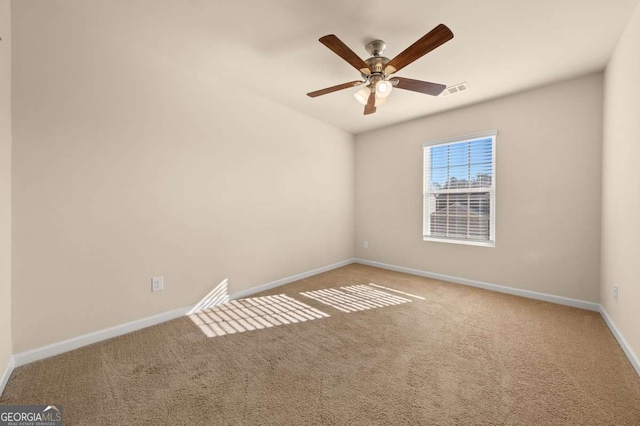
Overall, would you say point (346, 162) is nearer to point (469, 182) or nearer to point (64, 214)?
point (469, 182)

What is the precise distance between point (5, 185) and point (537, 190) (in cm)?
483

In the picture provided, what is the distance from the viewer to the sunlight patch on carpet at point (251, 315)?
7.81 ft

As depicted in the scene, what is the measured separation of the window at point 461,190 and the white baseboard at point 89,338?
359 centimetres

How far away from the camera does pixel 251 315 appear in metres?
2.64

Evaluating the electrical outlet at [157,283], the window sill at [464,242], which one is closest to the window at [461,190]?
the window sill at [464,242]

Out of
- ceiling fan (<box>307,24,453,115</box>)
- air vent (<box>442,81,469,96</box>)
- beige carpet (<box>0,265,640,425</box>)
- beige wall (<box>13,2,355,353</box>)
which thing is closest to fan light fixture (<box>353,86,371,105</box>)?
ceiling fan (<box>307,24,453,115</box>)

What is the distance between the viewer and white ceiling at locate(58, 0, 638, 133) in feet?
5.91

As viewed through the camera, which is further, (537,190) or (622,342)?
(537,190)

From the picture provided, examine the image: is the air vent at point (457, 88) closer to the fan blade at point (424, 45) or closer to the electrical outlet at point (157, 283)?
the fan blade at point (424, 45)

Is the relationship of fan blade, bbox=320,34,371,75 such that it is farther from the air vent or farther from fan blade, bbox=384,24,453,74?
the air vent

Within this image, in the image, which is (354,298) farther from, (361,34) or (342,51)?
(361,34)

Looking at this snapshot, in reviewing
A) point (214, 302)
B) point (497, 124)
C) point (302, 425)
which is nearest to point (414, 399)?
point (302, 425)

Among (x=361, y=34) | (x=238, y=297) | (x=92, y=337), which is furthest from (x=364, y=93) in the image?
(x=92, y=337)

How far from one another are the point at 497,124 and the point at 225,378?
13.1 feet
